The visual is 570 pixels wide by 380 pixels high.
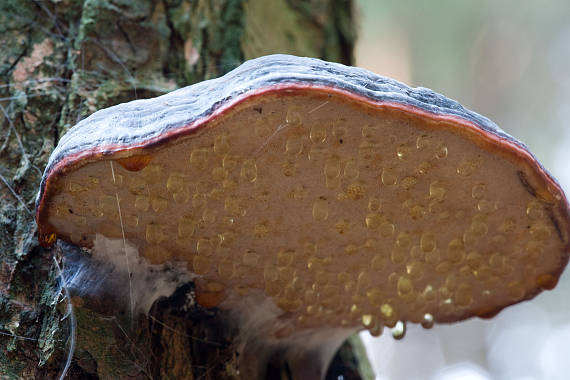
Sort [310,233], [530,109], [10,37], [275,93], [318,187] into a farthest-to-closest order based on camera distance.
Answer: [530,109] < [10,37] < [310,233] < [318,187] < [275,93]

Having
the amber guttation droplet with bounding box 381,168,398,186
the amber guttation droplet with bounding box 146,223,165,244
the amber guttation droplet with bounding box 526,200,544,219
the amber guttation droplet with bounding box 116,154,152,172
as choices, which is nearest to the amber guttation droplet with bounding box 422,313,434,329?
the amber guttation droplet with bounding box 526,200,544,219

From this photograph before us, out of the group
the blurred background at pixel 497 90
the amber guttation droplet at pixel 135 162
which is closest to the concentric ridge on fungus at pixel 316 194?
the amber guttation droplet at pixel 135 162

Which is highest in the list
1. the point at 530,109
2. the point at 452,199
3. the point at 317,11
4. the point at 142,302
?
the point at 530,109

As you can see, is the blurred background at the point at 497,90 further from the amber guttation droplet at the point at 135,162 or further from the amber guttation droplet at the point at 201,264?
the amber guttation droplet at the point at 135,162

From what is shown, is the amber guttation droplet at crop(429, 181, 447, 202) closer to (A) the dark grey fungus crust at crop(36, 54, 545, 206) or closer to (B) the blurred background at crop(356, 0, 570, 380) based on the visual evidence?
(A) the dark grey fungus crust at crop(36, 54, 545, 206)

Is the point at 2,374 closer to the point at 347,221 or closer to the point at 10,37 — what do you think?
the point at 347,221

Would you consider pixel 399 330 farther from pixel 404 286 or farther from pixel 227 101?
pixel 227 101

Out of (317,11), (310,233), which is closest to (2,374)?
(310,233)
